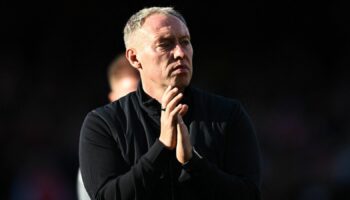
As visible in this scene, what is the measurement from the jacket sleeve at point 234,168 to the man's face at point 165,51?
11.1 inches

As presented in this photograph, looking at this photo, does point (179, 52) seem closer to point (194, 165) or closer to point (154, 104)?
point (154, 104)

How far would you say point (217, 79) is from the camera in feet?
28.6

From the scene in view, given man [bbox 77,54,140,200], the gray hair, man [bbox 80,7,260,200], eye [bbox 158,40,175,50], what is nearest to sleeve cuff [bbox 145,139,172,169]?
man [bbox 80,7,260,200]

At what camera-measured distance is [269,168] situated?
27.9 feet

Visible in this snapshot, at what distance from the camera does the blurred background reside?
Result: 7938mm

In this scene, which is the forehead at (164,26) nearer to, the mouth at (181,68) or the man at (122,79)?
the mouth at (181,68)

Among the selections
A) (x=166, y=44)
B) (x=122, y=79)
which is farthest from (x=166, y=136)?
(x=122, y=79)

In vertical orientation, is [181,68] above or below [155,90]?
above

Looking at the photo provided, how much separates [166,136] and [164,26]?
45 cm

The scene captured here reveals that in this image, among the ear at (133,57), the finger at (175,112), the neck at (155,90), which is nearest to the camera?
the finger at (175,112)

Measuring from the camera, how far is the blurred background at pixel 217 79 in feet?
26.0

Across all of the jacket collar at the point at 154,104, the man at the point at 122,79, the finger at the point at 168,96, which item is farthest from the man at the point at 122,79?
the finger at the point at 168,96

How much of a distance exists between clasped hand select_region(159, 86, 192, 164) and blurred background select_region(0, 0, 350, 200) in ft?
15.6

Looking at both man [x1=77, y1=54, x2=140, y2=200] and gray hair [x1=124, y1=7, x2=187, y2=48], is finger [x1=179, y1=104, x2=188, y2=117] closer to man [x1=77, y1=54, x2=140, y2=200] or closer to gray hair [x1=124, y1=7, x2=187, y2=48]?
gray hair [x1=124, y1=7, x2=187, y2=48]
